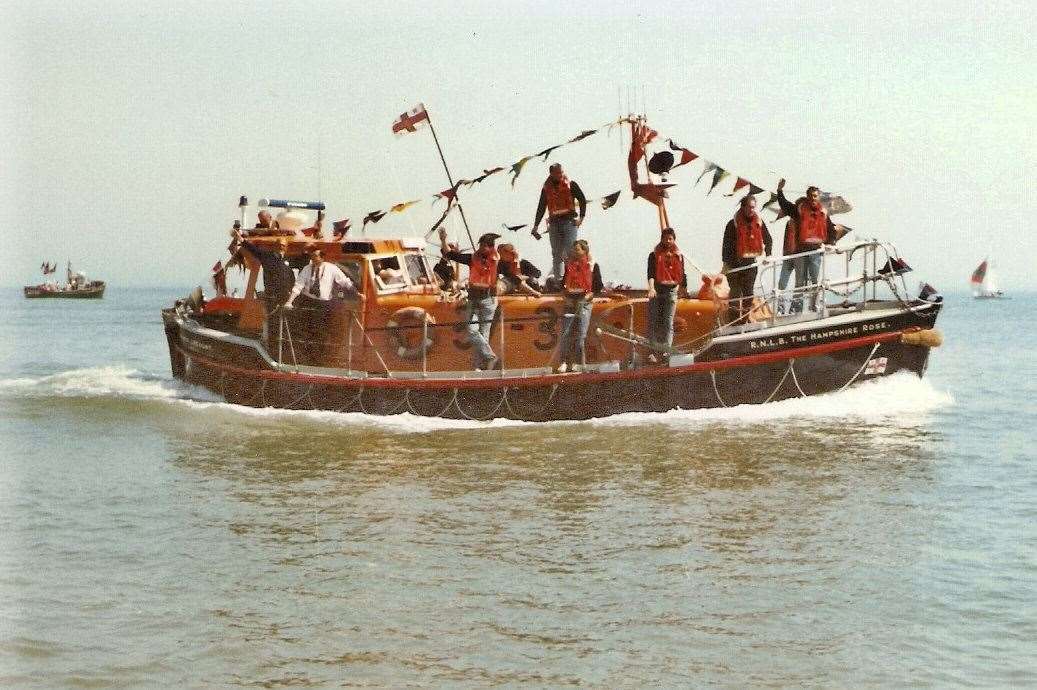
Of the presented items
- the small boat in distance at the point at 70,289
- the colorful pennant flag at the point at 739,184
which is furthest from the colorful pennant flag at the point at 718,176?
the small boat in distance at the point at 70,289

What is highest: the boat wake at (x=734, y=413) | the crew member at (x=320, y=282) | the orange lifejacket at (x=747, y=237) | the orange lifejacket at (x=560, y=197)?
the orange lifejacket at (x=560, y=197)

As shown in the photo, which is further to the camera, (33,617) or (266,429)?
(266,429)

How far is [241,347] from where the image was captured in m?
19.8

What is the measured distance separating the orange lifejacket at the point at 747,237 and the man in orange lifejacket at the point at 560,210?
7.07 ft

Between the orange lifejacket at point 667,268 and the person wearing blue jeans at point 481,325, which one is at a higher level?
the orange lifejacket at point 667,268

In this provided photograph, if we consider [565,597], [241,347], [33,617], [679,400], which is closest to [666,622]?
[565,597]

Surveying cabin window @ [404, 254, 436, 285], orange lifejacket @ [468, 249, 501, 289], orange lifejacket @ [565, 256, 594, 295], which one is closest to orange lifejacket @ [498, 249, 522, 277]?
orange lifejacket @ [468, 249, 501, 289]

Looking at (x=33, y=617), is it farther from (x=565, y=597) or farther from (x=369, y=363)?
(x=369, y=363)

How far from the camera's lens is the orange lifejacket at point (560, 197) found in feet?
59.0

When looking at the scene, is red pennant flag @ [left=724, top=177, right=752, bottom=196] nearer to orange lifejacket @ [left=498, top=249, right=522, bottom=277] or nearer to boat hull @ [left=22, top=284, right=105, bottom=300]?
orange lifejacket @ [left=498, top=249, right=522, bottom=277]

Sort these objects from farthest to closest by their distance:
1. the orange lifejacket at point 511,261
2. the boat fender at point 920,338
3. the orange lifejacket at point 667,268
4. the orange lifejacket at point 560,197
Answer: the orange lifejacket at point 511,261, the orange lifejacket at point 560,197, the boat fender at point 920,338, the orange lifejacket at point 667,268

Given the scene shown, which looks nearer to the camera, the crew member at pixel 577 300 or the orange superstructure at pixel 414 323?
the crew member at pixel 577 300

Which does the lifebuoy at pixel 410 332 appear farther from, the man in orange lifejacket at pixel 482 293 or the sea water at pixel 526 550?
the sea water at pixel 526 550

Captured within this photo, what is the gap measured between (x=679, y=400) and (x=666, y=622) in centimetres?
806
